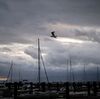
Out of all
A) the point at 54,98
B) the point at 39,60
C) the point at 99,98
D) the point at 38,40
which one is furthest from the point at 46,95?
the point at 38,40

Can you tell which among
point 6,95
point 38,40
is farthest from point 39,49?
point 6,95

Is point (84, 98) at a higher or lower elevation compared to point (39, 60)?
lower

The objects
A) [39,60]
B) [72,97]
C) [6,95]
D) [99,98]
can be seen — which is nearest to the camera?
[99,98]

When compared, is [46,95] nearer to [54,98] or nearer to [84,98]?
[54,98]

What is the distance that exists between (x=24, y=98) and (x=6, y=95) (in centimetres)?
856

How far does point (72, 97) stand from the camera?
42.4 meters

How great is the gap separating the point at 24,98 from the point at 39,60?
18.5 m

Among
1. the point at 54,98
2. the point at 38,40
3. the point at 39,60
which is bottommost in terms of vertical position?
the point at 54,98

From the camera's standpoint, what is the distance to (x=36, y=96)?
40625 millimetres

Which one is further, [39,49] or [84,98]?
[39,49]

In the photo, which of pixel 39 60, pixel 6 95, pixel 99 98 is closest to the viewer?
pixel 99 98

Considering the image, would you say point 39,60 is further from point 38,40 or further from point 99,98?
point 99,98

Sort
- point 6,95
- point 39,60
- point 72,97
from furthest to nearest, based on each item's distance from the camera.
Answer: point 39,60 < point 6,95 < point 72,97

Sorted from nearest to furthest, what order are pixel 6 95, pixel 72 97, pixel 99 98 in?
pixel 99 98 → pixel 72 97 → pixel 6 95
